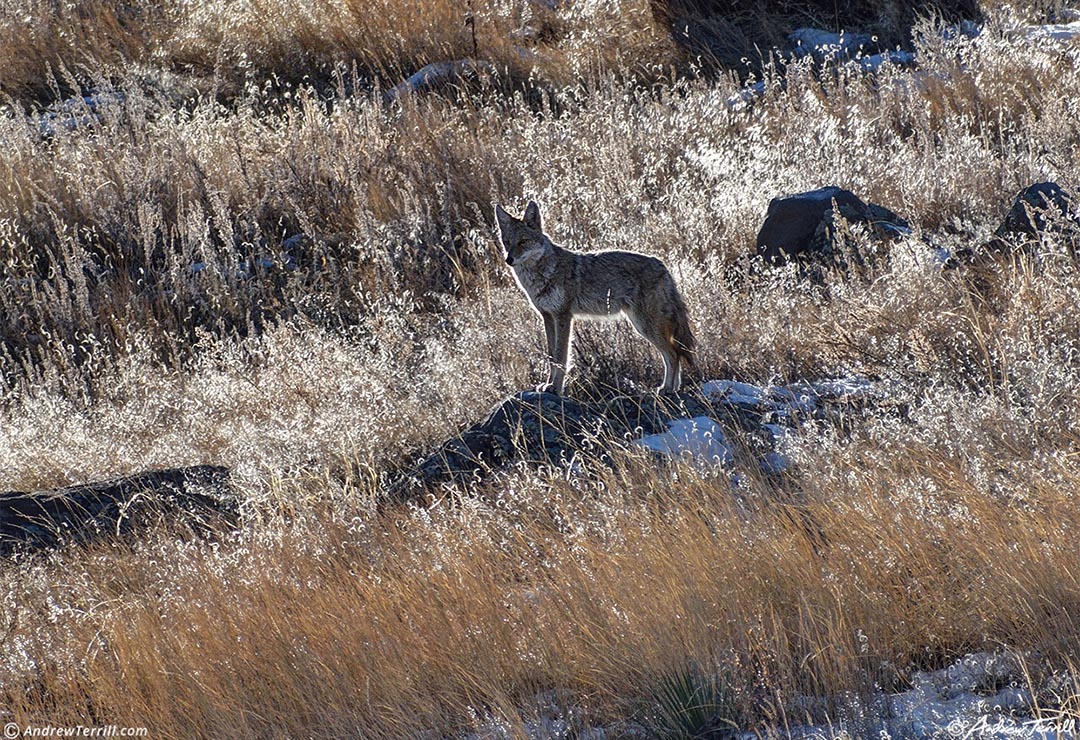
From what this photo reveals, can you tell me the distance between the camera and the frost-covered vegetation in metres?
3.91

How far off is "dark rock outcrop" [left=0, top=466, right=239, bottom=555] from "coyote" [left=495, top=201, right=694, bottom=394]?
2.04 metres

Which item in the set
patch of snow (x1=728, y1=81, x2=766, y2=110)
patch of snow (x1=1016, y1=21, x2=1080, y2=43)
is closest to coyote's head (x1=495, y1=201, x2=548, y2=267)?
patch of snow (x1=728, y1=81, x2=766, y2=110)

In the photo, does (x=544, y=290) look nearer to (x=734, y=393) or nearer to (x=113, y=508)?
(x=734, y=393)

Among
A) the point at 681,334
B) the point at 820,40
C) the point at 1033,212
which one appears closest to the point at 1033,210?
the point at 1033,212

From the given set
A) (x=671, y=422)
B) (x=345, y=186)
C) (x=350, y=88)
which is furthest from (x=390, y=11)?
(x=671, y=422)

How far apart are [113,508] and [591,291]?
9.83 feet

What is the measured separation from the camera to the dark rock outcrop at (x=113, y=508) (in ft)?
18.5

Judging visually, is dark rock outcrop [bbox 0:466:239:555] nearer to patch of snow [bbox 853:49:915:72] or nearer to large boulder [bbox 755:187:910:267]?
large boulder [bbox 755:187:910:267]

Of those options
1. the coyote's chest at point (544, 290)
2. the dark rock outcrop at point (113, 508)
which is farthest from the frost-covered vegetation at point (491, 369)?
the coyote's chest at point (544, 290)

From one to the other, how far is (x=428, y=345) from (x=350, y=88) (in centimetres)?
751

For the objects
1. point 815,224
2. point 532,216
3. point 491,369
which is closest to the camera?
point 532,216

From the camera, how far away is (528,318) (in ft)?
27.3

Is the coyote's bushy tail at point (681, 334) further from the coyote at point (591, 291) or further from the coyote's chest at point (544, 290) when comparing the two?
the coyote's chest at point (544, 290)

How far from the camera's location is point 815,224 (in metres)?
8.35
